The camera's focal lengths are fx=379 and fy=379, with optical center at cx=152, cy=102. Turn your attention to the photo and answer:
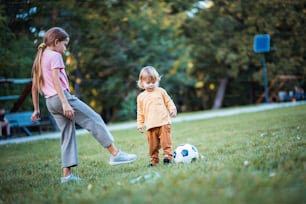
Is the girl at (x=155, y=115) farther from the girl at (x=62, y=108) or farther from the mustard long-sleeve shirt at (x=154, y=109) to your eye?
the girl at (x=62, y=108)

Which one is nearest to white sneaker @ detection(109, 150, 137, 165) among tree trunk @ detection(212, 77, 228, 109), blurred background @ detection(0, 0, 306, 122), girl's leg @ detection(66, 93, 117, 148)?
girl's leg @ detection(66, 93, 117, 148)

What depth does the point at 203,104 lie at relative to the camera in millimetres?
27859

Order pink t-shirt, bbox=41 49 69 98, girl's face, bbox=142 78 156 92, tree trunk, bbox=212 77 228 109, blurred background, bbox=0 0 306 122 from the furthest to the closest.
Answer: tree trunk, bbox=212 77 228 109 → blurred background, bbox=0 0 306 122 → girl's face, bbox=142 78 156 92 → pink t-shirt, bbox=41 49 69 98

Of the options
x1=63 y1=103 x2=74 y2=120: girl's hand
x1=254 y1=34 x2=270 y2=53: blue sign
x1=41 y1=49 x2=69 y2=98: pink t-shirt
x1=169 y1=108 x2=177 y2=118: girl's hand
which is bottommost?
x1=169 y1=108 x2=177 y2=118: girl's hand

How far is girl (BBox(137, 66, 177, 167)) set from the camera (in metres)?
4.68

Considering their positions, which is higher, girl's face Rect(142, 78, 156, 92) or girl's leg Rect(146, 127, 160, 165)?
girl's face Rect(142, 78, 156, 92)

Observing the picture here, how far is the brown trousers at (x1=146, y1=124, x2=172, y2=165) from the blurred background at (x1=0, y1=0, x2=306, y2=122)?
29.2 ft

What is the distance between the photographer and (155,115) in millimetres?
4699

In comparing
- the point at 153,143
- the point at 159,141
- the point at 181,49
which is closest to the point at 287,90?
the point at 181,49

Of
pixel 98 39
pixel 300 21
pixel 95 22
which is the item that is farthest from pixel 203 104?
pixel 95 22

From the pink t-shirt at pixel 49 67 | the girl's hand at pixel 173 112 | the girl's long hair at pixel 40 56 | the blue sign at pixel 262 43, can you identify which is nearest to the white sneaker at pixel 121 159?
the girl's hand at pixel 173 112

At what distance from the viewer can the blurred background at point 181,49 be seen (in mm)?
17552

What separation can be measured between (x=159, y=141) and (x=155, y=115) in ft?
1.20

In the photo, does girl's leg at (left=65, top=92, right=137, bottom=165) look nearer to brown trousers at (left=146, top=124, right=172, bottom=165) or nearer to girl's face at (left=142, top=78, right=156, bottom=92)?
brown trousers at (left=146, top=124, right=172, bottom=165)
